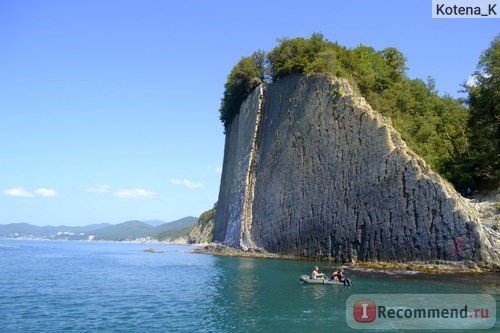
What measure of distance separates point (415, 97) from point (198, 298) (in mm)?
49703

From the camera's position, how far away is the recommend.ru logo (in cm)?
2020

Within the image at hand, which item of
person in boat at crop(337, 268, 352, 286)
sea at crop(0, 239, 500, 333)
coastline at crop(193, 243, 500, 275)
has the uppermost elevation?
coastline at crop(193, 243, 500, 275)

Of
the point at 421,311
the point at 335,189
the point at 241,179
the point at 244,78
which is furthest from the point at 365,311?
the point at 244,78

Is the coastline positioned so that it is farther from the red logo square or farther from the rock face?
the red logo square

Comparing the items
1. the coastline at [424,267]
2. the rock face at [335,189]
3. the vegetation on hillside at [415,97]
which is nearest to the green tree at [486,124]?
the vegetation on hillside at [415,97]

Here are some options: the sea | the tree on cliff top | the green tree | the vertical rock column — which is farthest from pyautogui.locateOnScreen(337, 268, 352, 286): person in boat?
the tree on cliff top

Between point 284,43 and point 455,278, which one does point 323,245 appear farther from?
point 284,43

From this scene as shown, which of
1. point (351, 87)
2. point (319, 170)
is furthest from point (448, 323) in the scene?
point (351, 87)

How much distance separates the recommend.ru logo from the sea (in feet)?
2.32

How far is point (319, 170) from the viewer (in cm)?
5250

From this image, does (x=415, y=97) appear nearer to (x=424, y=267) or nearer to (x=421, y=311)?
(x=424, y=267)

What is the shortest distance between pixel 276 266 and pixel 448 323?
80.5ft

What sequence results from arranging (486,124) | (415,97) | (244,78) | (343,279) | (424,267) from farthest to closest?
(244,78)
(415,97)
(486,124)
(424,267)
(343,279)

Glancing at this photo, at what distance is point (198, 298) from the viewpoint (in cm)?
2738
